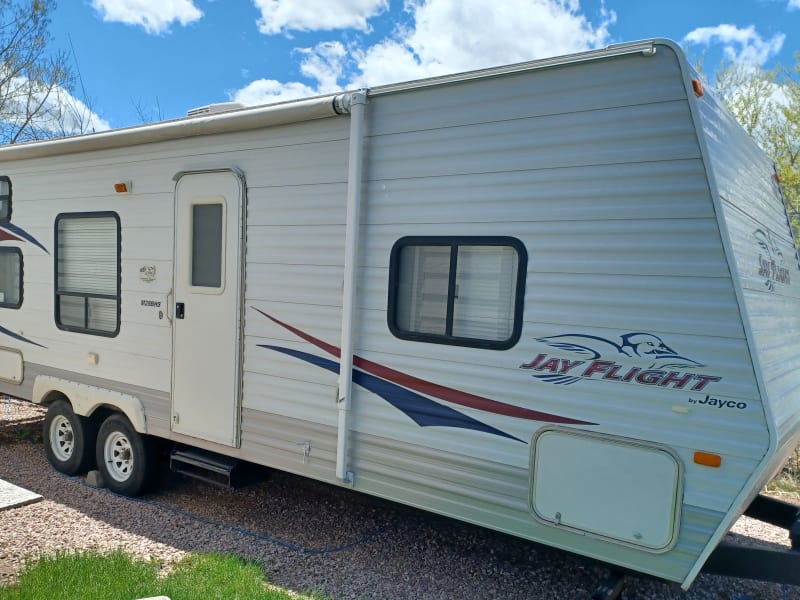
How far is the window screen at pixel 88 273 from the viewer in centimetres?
534

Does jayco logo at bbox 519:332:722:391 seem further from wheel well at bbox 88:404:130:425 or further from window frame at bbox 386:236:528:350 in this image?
wheel well at bbox 88:404:130:425

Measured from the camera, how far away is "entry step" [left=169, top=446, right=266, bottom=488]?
473cm

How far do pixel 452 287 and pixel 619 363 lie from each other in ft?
3.21

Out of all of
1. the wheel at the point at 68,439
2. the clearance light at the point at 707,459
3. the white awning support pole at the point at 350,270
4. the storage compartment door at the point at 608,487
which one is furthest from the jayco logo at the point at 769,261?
the wheel at the point at 68,439

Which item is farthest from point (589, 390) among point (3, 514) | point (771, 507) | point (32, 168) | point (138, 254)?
point (32, 168)

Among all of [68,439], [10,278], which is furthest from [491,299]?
[10,278]

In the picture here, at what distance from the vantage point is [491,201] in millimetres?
3447

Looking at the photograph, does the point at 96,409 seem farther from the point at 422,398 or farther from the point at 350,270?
the point at 422,398

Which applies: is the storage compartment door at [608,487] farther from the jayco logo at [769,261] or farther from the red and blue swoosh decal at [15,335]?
the red and blue swoosh decal at [15,335]

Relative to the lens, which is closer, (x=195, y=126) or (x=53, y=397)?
(x=195, y=126)

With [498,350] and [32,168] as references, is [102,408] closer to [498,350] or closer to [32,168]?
[32,168]

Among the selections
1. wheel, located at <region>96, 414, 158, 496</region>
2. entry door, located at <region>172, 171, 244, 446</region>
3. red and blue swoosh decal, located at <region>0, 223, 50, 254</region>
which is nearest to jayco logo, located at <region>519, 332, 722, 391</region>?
entry door, located at <region>172, 171, 244, 446</region>

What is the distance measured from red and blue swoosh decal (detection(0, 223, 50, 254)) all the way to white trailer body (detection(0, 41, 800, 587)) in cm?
138

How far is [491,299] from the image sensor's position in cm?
349
